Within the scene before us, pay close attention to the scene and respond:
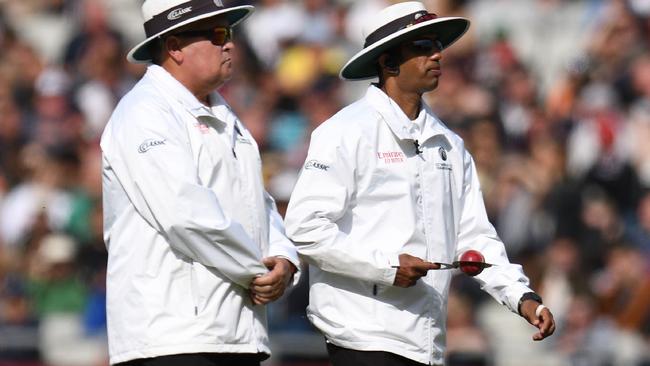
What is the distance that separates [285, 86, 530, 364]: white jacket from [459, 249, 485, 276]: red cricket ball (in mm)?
154

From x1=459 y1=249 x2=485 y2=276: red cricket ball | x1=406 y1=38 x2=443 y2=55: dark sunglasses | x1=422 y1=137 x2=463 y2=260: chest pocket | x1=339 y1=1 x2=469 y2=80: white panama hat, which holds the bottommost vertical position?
x1=459 y1=249 x2=485 y2=276: red cricket ball

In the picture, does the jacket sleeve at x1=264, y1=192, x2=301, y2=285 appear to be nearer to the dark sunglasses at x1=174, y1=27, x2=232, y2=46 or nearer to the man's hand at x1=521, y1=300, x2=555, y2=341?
the dark sunglasses at x1=174, y1=27, x2=232, y2=46

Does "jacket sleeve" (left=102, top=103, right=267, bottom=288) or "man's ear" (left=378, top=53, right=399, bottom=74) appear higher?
"man's ear" (left=378, top=53, right=399, bottom=74)

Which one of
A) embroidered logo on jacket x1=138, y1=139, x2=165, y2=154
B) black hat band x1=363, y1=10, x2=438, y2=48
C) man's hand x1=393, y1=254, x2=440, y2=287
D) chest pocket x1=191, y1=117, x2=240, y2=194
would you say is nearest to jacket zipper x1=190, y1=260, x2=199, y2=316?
chest pocket x1=191, y1=117, x2=240, y2=194

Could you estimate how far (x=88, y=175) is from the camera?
531 inches

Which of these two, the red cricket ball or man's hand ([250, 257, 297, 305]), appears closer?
man's hand ([250, 257, 297, 305])

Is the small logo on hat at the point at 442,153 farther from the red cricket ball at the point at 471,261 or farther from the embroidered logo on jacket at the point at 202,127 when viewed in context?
the embroidered logo on jacket at the point at 202,127

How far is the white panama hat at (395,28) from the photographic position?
262 inches

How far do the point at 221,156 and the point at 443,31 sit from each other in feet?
4.16

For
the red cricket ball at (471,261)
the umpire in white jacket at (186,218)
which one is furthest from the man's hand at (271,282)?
the red cricket ball at (471,261)

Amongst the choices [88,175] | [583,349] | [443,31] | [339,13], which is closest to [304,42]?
[339,13]

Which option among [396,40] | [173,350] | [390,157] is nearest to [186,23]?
[396,40]

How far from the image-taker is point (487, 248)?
22.3 ft

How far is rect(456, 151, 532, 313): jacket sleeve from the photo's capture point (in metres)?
6.68
